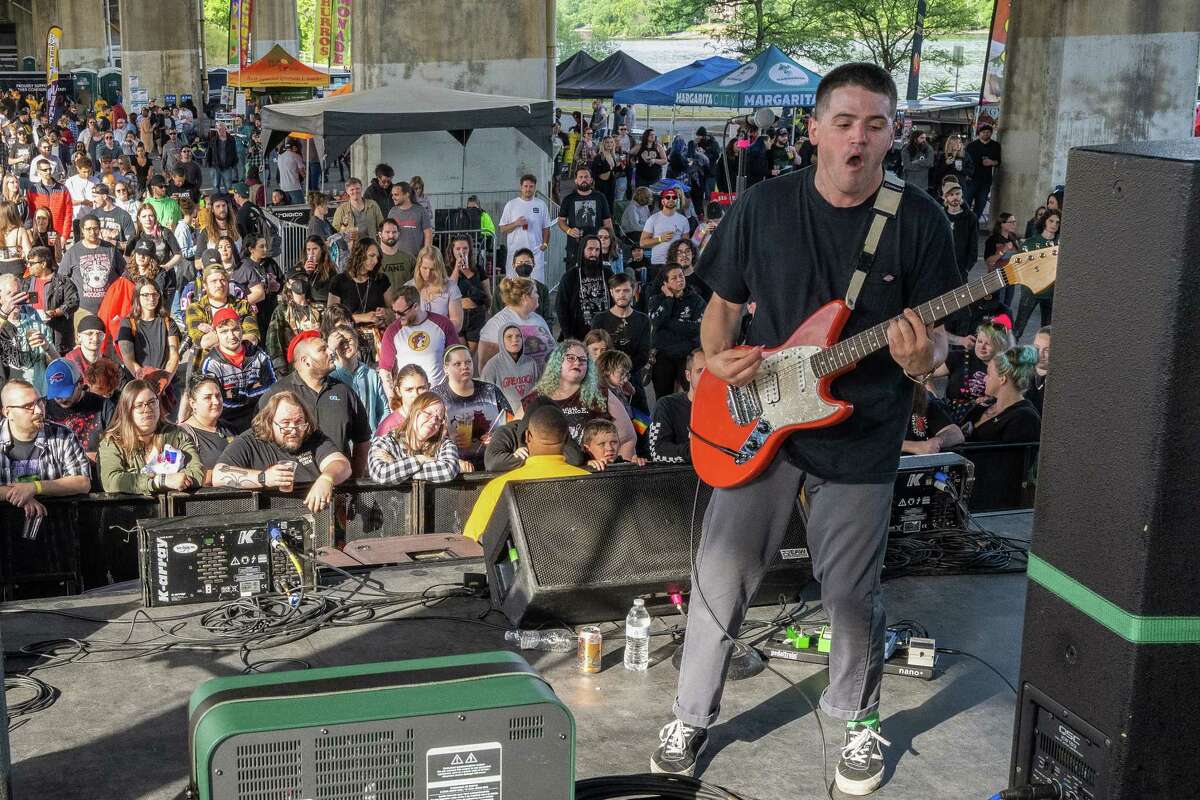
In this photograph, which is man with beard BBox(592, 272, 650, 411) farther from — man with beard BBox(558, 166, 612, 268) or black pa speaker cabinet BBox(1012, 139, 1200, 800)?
black pa speaker cabinet BBox(1012, 139, 1200, 800)

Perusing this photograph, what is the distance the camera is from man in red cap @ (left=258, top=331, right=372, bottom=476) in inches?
319

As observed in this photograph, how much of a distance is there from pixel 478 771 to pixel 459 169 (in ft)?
49.9

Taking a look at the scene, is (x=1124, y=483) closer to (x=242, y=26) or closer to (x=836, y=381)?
(x=836, y=381)

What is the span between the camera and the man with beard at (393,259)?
12891mm

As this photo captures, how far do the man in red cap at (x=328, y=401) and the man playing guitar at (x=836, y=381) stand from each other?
418 centimetres

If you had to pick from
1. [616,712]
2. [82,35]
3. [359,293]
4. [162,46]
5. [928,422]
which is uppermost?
[82,35]

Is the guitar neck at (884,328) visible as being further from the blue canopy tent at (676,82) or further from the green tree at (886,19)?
the green tree at (886,19)

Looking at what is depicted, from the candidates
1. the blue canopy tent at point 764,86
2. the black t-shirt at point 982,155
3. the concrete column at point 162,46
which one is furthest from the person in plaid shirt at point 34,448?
the concrete column at point 162,46

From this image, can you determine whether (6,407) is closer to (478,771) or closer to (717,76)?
(478,771)

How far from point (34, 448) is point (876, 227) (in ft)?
17.0

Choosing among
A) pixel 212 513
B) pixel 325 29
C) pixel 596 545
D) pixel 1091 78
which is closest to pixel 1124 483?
pixel 596 545

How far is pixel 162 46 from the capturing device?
142 feet

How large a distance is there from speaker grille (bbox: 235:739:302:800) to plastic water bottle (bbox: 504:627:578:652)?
2302mm

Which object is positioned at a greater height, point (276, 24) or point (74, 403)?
point (276, 24)
